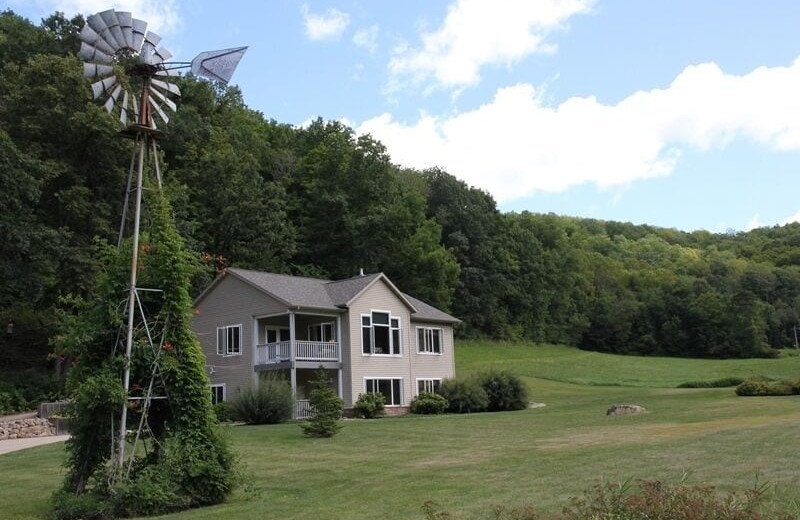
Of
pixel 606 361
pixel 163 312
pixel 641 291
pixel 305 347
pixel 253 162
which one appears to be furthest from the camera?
pixel 641 291

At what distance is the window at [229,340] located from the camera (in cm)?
3469

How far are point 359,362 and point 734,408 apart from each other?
52.0 feet

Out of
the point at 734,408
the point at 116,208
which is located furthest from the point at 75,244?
the point at 734,408

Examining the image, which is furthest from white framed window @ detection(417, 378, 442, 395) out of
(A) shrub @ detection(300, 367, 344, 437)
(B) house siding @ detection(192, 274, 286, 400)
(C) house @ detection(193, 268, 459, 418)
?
(A) shrub @ detection(300, 367, 344, 437)

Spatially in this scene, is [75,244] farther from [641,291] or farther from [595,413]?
[641,291]

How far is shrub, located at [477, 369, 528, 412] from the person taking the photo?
116 ft

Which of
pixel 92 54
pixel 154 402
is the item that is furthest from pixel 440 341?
pixel 92 54

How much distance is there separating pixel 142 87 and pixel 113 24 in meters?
1.13

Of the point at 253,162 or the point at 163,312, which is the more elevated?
the point at 253,162

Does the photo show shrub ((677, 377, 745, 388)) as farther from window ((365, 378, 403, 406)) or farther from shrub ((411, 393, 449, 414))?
window ((365, 378, 403, 406))

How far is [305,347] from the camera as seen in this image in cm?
3294

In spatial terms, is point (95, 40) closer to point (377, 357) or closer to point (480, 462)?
point (480, 462)

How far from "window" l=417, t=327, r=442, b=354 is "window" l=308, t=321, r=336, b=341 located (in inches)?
202

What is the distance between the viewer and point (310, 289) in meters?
35.5
